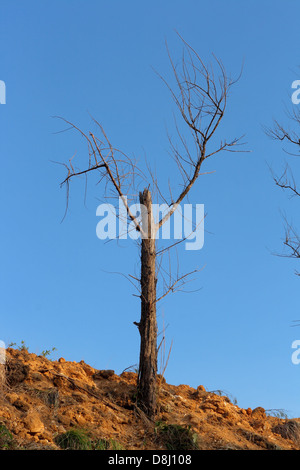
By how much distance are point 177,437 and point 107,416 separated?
1048mm

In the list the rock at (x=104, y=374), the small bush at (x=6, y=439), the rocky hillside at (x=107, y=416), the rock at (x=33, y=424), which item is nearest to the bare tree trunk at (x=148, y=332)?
the rocky hillside at (x=107, y=416)

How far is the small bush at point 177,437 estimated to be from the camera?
7250 mm

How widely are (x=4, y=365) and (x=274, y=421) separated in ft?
15.5

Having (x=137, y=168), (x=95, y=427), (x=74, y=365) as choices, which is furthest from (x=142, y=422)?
(x=137, y=168)

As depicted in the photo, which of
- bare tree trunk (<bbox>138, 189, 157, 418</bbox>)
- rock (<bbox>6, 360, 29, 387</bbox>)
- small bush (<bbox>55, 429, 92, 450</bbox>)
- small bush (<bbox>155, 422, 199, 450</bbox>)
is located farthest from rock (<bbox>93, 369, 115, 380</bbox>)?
small bush (<bbox>55, 429, 92, 450</bbox>)

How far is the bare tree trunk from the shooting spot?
8.09 meters

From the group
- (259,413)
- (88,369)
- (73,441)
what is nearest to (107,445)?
(73,441)

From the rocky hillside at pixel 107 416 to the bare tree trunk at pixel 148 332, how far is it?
0.23m

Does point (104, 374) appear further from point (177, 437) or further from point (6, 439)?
point (6, 439)

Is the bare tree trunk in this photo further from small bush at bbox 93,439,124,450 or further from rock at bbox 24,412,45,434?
rock at bbox 24,412,45,434

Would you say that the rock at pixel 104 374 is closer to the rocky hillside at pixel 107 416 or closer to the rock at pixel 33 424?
the rocky hillside at pixel 107 416

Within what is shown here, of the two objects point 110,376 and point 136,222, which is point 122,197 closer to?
point 136,222

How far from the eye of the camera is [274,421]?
9555 millimetres
